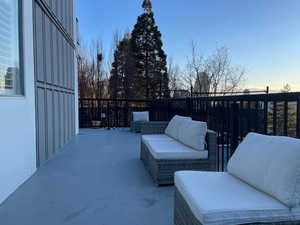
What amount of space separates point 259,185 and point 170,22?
47.0ft

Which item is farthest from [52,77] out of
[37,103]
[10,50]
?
[10,50]

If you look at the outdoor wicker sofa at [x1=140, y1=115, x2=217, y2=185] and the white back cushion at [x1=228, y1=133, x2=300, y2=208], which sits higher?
the white back cushion at [x1=228, y1=133, x2=300, y2=208]

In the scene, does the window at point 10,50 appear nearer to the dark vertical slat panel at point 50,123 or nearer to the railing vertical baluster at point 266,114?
the dark vertical slat panel at point 50,123

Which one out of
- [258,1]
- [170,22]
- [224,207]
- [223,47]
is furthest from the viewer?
[170,22]

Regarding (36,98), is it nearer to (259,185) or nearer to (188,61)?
(259,185)

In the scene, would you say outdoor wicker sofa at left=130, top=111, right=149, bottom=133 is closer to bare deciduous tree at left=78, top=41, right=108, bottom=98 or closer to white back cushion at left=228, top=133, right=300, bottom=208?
white back cushion at left=228, top=133, right=300, bottom=208

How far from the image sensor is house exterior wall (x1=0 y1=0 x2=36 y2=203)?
262 centimetres

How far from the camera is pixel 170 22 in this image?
14.8 metres

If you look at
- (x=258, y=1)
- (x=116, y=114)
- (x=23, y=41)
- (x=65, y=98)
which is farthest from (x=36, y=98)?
(x=258, y=1)

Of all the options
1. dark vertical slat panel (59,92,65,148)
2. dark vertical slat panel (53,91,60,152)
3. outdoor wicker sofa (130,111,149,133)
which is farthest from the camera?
outdoor wicker sofa (130,111,149,133)

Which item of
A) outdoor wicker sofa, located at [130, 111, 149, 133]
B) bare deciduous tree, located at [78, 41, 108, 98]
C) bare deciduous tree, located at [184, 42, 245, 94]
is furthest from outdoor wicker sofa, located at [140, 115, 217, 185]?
bare deciduous tree, located at [78, 41, 108, 98]

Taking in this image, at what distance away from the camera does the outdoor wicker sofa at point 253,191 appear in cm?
134

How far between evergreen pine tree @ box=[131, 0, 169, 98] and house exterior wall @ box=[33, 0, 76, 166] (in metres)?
9.26

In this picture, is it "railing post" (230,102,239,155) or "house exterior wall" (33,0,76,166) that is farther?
→ "house exterior wall" (33,0,76,166)
